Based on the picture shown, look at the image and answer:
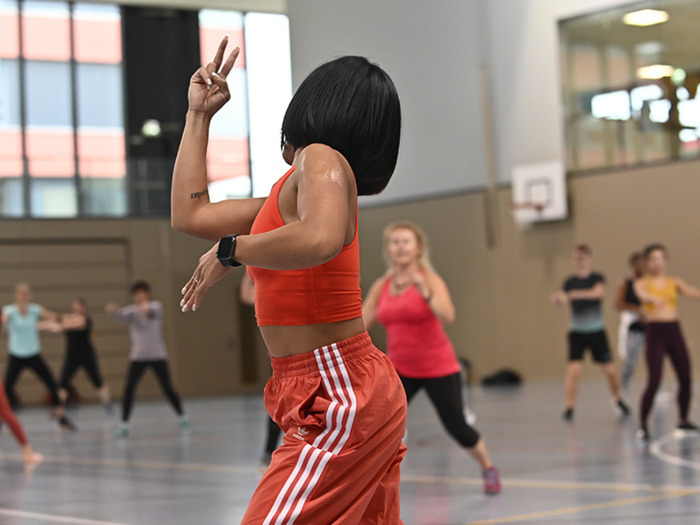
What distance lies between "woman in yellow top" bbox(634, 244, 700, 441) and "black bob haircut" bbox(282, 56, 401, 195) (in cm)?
738

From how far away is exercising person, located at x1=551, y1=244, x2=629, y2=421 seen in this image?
37.5 ft

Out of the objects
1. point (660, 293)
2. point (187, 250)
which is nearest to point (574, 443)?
point (660, 293)

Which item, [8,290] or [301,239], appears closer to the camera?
[301,239]

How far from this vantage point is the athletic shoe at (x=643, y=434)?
8.93 m

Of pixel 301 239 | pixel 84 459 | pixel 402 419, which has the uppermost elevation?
pixel 301 239

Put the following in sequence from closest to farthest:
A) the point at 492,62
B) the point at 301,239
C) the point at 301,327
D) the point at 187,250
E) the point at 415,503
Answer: the point at 301,239 → the point at 301,327 → the point at 415,503 → the point at 492,62 → the point at 187,250

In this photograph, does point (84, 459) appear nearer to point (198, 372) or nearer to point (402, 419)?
point (402, 419)

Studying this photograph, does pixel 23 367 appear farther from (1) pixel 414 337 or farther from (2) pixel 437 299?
(2) pixel 437 299

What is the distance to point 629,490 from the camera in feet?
20.7

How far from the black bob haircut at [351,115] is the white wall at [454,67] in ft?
55.2

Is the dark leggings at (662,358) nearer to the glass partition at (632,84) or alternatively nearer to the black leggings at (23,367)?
the black leggings at (23,367)

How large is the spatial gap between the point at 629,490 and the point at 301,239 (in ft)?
16.1

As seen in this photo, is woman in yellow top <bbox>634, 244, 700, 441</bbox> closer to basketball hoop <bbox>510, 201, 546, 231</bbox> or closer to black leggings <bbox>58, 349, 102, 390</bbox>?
black leggings <bbox>58, 349, 102, 390</bbox>

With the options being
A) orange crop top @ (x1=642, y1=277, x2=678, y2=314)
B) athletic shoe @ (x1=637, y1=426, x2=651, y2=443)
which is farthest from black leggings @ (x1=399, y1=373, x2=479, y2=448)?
orange crop top @ (x1=642, y1=277, x2=678, y2=314)
